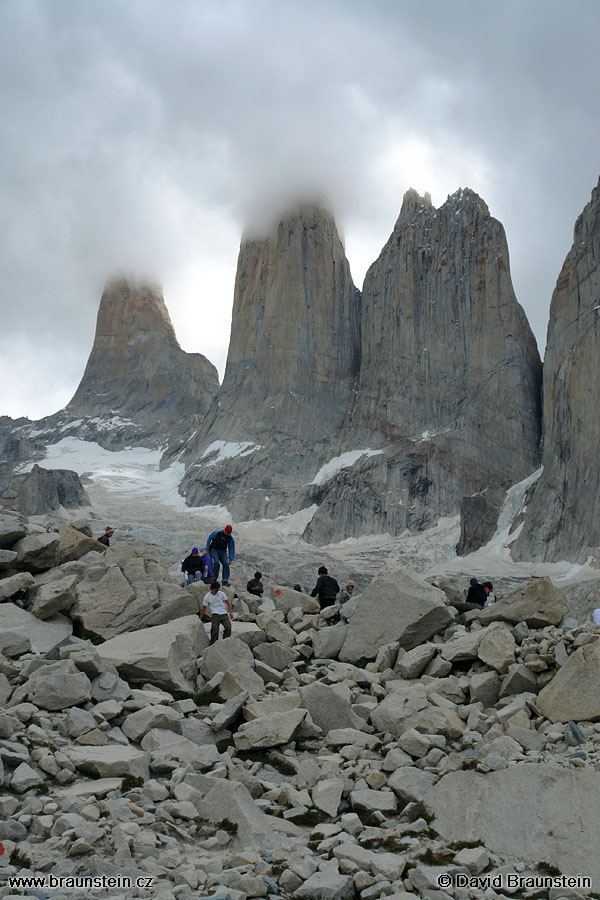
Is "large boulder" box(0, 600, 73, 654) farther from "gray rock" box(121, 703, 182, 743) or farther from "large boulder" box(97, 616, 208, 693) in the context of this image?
"gray rock" box(121, 703, 182, 743)

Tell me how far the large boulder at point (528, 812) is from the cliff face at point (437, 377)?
83.7 m

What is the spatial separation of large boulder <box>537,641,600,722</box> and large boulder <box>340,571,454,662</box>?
12.3 feet

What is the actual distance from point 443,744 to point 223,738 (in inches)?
123

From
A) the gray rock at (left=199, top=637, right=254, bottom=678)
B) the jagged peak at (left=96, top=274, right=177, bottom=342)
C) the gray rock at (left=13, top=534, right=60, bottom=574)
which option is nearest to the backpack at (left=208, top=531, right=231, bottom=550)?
the gray rock at (left=13, top=534, right=60, bottom=574)

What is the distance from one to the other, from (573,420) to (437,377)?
114 ft

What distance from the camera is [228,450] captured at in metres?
119

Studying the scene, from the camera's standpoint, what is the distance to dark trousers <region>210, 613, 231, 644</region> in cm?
1468

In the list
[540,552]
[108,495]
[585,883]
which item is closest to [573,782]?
[585,883]

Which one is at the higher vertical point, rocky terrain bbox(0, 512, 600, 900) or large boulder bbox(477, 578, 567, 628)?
large boulder bbox(477, 578, 567, 628)

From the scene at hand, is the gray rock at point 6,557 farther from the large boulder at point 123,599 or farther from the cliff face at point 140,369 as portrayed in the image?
the cliff face at point 140,369

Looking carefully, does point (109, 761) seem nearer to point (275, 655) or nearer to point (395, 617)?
point (275, 655)

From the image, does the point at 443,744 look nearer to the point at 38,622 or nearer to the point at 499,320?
the point at 38,622

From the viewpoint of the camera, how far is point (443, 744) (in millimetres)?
10500

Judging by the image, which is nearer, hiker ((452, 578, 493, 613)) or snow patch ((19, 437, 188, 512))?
hiker ((452, 578, 493, 613))
